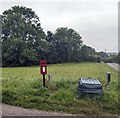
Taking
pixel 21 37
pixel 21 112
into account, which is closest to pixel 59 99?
pixel 21 112

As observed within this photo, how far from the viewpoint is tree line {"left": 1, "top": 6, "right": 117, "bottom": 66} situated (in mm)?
42688

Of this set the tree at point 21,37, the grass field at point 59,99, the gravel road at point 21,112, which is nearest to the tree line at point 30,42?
the tree at point 21,37

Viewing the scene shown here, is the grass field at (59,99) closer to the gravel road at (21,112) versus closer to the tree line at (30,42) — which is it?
the gravel road at (21,112)

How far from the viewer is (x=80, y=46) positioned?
5672 centimetres

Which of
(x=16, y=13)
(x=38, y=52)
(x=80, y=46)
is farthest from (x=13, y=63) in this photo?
(x=80, y=46)

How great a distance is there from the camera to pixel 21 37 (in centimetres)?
4500

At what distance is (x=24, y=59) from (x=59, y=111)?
36.4 metres

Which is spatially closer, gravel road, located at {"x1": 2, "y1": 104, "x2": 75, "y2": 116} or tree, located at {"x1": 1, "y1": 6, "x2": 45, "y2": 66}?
gravel road, located at {"x1": 2, "y1": 104, "x2": 75, "y2": 116}

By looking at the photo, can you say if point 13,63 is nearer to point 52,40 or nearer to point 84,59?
point 52,40

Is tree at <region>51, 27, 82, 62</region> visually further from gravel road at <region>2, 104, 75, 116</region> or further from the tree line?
gravel road at <region>2, 104, 75, 116</region>

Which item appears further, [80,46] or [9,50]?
[80,46]

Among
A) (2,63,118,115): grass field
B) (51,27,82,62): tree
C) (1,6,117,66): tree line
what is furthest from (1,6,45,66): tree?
(2,63,118,115): grass field

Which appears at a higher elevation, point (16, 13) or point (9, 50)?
point (16, 13)

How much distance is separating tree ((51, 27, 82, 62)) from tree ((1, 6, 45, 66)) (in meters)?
6.06
